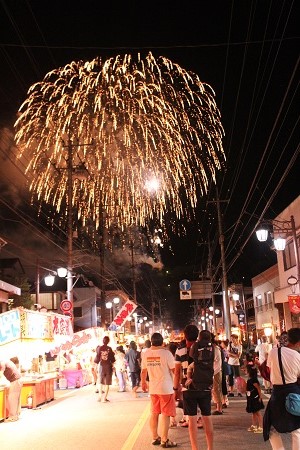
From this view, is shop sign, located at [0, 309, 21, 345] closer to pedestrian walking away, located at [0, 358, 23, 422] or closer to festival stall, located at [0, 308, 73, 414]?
festival stall, located at [0, 308, 73, 414]

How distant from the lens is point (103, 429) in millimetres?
9719

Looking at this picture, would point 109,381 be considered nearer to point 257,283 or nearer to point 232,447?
point 232,447

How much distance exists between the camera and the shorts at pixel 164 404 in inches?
311

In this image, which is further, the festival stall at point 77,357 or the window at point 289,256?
the window at point 289,256

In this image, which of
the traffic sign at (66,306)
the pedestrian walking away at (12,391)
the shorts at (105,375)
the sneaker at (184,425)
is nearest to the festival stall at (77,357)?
the traffic sign at (66,306)

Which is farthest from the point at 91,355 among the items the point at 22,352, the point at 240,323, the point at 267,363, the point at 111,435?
the point at 240,323

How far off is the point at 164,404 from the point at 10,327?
21.0 feet

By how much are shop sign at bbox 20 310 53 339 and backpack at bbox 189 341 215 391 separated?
282 inches

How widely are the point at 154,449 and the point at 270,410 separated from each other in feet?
8.96

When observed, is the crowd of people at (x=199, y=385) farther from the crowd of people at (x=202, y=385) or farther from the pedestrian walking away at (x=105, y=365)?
the pedestrian walking away at (x=105, y=365)

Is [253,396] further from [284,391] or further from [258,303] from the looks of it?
[258,303]

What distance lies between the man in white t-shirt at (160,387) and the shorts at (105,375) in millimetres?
6732

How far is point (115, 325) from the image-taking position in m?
28.5

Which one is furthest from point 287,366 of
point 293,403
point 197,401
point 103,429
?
point 103,429
